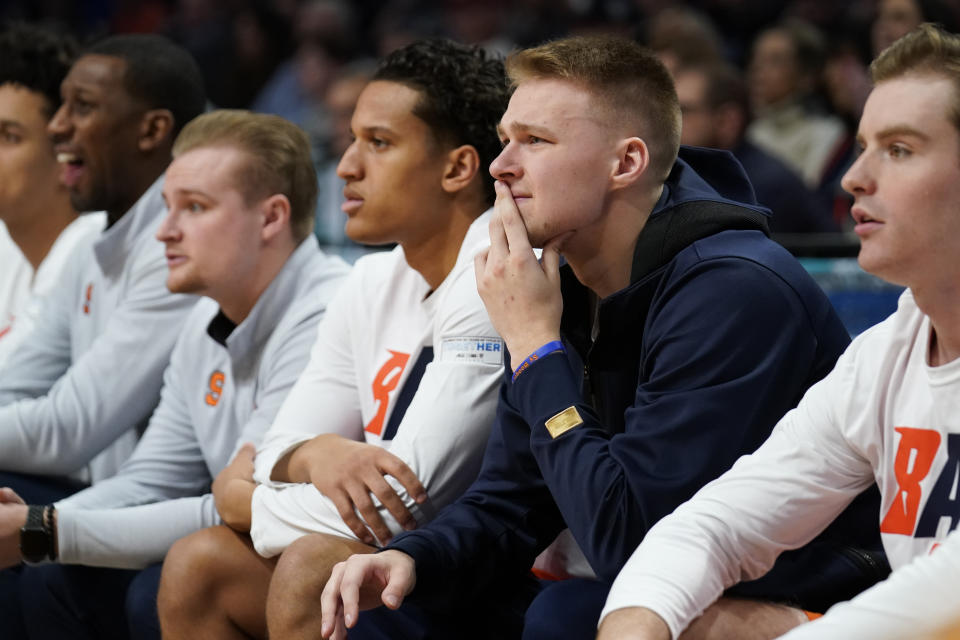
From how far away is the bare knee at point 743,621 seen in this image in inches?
89.1

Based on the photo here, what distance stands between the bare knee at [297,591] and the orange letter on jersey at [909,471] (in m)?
1.19

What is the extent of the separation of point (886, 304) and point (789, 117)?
312 centimetres

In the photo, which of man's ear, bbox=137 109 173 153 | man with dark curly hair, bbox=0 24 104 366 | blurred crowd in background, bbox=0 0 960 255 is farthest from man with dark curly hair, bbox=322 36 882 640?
blurred crowd in background, bbox=0 0 960 255

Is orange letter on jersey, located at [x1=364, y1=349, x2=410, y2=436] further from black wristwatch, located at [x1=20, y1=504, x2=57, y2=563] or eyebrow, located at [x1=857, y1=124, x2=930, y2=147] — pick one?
eyebrow, located at [x1=857, y1=124, x2=930, y2=147]

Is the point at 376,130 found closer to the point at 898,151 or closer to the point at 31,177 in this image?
the point at 898,151

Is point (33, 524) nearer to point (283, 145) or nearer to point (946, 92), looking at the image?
point (283, 145)

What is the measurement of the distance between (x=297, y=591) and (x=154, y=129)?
2.44 m

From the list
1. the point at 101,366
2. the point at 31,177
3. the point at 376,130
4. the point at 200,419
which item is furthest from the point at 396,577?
the point at 31,177

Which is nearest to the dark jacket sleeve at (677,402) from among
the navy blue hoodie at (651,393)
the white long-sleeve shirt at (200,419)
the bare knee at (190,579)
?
the navy blue hoodie at (651,393)

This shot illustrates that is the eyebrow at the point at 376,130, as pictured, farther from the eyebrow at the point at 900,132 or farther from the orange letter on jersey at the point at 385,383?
the eyebrow at the point at 900,132

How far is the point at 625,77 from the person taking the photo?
284cm

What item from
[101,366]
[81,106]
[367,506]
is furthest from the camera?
[81,106]

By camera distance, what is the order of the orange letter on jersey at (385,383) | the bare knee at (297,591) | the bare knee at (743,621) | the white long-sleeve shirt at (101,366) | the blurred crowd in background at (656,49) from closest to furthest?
the bare knee at (743,621)
the bare knee at (297,591)
the orange letter on jersey at (385,383)
the white long-sleeve shirt at (101,366)
the blurred crowd in background at (656,49)

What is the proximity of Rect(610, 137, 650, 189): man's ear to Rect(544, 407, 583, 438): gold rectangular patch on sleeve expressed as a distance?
21.5 inches
